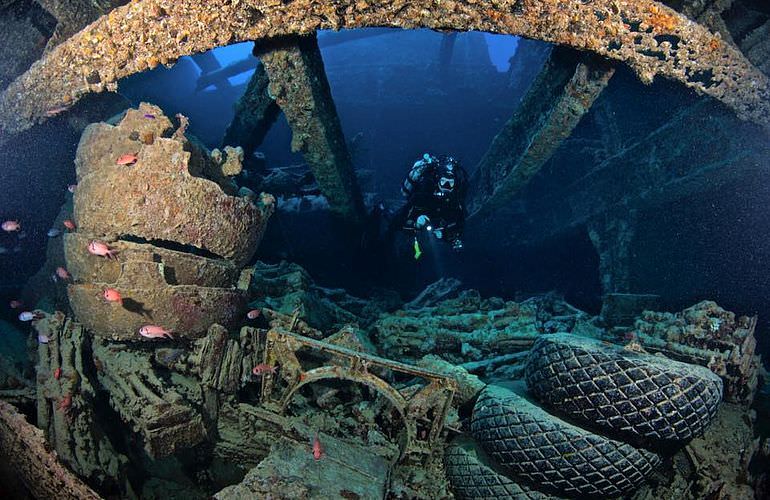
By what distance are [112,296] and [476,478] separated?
3399mm

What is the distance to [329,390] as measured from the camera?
3.94 m

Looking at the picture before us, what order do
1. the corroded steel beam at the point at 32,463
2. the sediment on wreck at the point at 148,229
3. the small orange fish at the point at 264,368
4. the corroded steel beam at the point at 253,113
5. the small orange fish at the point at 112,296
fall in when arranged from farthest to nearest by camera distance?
the corroded steel beam at the point at 253,113, the small orange fish at the point at 264,368, the sediment on wreck at the point at 148,229, the small orange fish at the point at 112,296, the corroded steel beam at the point at 32,463

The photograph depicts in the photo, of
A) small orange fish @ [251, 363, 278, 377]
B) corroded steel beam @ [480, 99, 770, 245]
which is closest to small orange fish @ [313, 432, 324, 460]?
small orange fish @ [251, 363, 278, 377]

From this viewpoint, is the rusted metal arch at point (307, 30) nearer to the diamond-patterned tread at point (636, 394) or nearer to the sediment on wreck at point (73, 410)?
the sediment on wreck at point (73, 410)

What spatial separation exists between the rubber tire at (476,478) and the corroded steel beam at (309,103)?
140 inches

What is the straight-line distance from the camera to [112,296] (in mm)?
2986

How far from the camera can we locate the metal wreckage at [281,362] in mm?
2875

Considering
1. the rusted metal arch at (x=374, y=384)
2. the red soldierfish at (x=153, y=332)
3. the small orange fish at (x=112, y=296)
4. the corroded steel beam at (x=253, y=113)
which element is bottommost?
the rusted metal arch at (x=374, y=384)

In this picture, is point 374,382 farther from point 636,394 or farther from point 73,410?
point 73,410

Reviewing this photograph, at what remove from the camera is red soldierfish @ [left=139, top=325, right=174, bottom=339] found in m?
3.15

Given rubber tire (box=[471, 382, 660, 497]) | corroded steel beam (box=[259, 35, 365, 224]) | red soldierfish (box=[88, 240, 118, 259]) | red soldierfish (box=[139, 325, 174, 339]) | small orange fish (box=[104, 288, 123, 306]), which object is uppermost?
corroded steel beam (box=[259, 35, 365, 224])

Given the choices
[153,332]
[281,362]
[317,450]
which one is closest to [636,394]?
[317,450]

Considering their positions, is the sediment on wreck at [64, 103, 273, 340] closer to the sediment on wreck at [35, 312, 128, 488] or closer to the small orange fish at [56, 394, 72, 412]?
the sediment on wreck at [35, 312, 128, 488]

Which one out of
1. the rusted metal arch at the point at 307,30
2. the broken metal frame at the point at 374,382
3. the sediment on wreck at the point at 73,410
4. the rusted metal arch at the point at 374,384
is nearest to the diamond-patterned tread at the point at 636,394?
the broken metal frame at the point at 374,382
